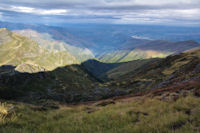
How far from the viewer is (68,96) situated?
258ft

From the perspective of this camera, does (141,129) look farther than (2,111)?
No

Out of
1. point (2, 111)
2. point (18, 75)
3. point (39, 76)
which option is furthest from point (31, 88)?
point (2, 111)

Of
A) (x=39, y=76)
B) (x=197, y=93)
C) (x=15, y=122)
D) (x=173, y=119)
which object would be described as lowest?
(x=39, y=76)

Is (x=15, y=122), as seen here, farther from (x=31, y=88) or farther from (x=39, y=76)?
(x=39, y=76)

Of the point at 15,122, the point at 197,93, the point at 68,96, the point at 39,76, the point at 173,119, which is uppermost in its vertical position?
the point at 173,119

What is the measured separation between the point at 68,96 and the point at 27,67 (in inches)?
5061

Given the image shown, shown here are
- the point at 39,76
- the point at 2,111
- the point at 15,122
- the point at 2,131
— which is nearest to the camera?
the point at 2,131

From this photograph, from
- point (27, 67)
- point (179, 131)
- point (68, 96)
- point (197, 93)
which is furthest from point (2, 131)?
point (27, 67)

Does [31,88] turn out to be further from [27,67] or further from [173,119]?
[173,119]

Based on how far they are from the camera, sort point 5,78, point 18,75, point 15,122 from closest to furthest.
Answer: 1. point 15,122
2. point 5,78
3. point 18,75

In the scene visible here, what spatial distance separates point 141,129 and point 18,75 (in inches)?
5727

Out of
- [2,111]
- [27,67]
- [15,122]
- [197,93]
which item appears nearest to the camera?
[15,122]

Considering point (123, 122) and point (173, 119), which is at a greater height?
point (173, 119)

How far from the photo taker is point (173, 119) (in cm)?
684
